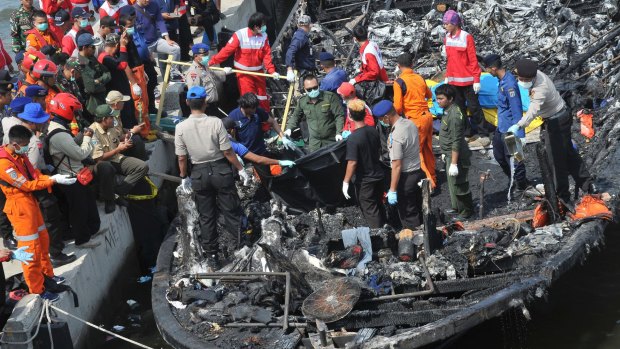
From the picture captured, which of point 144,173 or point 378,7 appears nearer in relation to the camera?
point 144,173

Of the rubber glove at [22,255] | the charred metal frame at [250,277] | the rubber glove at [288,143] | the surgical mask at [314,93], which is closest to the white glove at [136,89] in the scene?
the rubber glove at [288,143]

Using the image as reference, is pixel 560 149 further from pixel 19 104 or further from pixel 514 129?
pixel 19 104

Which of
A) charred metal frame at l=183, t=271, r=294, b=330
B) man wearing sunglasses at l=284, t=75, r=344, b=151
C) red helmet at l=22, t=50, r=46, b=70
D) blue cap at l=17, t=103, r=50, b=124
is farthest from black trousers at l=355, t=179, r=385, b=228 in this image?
red helmet at l=22, t=50, r=46, b=70

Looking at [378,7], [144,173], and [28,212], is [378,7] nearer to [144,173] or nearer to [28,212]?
[144,173]

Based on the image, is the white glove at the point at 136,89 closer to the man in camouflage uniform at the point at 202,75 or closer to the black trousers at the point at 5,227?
the man in camouflage uniform at the point at 202,75

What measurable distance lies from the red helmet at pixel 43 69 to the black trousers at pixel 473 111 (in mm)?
5078

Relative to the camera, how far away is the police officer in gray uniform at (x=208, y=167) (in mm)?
10305

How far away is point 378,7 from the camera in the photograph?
17.6 metres

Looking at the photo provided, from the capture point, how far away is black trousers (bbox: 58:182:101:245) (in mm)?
10578

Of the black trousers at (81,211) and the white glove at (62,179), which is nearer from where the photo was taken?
the white glove at (62,179)

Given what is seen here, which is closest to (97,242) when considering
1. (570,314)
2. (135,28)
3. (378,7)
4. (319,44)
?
(135,28)

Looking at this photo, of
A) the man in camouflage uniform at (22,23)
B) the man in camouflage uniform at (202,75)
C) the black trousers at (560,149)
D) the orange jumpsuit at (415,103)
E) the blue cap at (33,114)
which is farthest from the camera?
the man in camouflage uniform at (22,23)

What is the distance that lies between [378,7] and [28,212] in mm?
9485

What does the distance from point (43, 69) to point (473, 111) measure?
17.9ft
